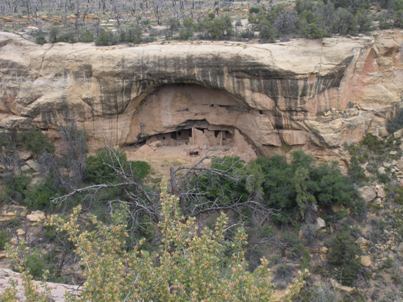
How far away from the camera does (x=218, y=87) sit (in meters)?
16.9

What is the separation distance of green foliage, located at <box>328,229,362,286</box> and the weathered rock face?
11.7 feet

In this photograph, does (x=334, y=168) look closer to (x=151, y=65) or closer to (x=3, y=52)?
(x=151, y=65)

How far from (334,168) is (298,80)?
9.76ft

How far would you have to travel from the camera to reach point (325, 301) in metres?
11.3

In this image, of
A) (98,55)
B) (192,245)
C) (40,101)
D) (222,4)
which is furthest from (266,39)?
(192,245)

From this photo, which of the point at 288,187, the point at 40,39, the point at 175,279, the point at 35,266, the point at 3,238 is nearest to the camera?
the point at 175,279

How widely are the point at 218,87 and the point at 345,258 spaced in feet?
21.9

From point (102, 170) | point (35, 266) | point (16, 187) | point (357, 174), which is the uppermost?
point (357, 174)

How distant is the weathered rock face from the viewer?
16016 mm

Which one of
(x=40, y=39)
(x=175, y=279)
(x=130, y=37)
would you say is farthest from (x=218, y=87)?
(x=175, y=279)

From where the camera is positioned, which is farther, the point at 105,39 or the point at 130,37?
the point at 130,37

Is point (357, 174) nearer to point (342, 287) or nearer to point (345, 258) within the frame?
point (345, 258)

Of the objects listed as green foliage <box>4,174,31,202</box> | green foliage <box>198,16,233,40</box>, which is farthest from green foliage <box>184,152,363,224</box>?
green foliage <box>4,174,31,202</box>

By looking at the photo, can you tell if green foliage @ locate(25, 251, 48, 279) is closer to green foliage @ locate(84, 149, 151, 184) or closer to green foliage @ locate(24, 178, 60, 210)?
green foliage @ locate(24, 178, 60, 210)
